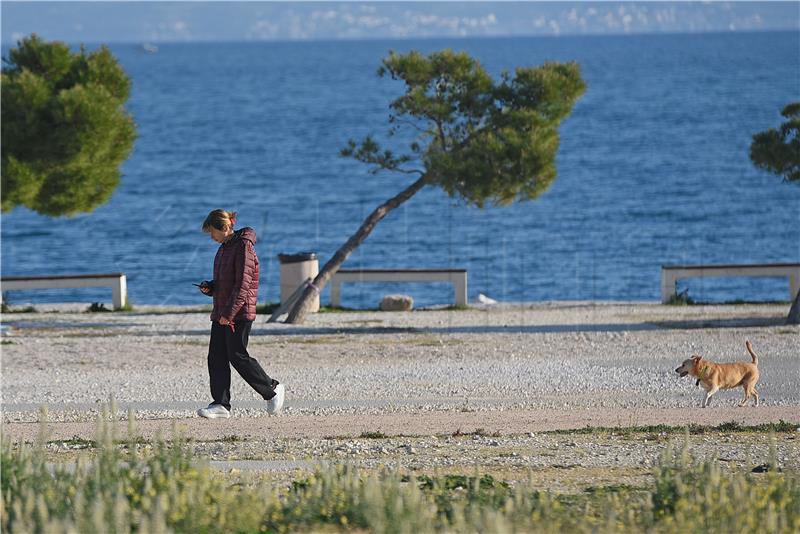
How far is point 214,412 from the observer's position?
10570mm

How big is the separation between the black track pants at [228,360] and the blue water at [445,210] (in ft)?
71.3

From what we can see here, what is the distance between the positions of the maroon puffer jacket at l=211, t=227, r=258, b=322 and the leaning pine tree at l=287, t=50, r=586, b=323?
8478 mm

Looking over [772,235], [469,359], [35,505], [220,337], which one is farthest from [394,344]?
[772,235]

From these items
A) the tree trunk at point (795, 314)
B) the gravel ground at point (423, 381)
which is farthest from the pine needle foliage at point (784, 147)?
the gravel ground at point (423, 381)

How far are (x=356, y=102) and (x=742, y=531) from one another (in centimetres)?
11006

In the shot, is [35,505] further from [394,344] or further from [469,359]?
[394,344]

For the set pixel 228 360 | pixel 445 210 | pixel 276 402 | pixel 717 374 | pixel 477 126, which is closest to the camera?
pixel 228 360

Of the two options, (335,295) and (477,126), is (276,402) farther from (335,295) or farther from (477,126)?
(335,295)

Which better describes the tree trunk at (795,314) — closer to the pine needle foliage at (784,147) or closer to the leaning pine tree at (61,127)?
the pine needle foliage at (784,147)

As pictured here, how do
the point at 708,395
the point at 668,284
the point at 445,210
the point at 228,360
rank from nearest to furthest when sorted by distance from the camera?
1. the point at 228,360
2. the point at 708,395
3. the point at 668,284
4. the point at 445,210

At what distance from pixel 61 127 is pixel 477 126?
6.07 m

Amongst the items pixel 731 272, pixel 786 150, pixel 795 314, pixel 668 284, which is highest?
pixel 786 150

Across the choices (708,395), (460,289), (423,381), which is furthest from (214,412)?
(460,289)

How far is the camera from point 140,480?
6836 mm
